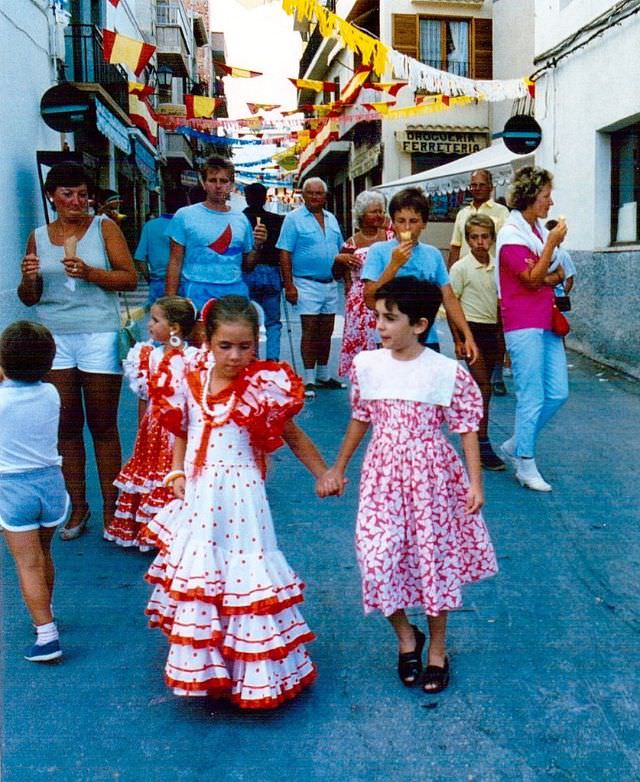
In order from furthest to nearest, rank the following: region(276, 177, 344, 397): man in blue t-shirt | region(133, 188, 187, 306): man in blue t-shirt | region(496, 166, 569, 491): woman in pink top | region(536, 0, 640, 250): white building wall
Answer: region(536, 0, 640, 250): white building wall
region(276, 177, 344, 397): man in blue t-shirt
region(133, 188, 187, 306): man in blue t-shirt
region(496, 166, 569, 491): woman in pink top

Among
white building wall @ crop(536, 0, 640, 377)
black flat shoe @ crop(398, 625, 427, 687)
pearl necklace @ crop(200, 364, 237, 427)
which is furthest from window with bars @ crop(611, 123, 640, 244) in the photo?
pearl necklace @ crop(200, 364, 237, 427)

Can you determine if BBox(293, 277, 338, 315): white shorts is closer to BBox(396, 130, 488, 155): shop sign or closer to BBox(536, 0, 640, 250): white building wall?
BBox(536, 0, 640, 250): white building wall

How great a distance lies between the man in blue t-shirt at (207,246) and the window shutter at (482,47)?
18699mm

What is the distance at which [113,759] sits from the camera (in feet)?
8.64

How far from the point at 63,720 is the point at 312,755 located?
77 centimetres

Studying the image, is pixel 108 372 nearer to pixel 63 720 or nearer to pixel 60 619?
pixel 60 619

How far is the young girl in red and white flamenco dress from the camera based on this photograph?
4184 millimetres

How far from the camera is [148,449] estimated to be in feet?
14.4

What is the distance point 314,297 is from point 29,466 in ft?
15.8

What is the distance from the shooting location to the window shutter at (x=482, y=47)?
73.5ft

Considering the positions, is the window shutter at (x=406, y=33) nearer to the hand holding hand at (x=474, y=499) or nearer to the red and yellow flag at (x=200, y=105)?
the red and yellow flag at (x=200, y=105)

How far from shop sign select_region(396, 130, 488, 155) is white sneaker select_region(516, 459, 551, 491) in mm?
19050

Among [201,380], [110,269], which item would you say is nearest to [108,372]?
[110,269]

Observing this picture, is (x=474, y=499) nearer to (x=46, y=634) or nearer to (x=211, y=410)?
(x=211, y=410)
